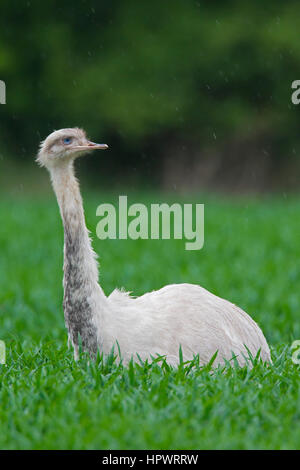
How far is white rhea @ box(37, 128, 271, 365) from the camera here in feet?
16.9

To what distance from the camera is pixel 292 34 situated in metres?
33.7

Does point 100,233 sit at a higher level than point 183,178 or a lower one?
lower

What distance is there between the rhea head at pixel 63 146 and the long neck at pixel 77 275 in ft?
0.35

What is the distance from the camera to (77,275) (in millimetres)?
5141

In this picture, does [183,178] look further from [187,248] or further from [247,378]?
[247,378]

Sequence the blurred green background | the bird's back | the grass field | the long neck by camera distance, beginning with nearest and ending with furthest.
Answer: the grass field, the long neck, the bird's back, the blurred green background

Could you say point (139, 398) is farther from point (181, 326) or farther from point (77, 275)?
point (77, 275)

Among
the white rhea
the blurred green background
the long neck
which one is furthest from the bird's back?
the blurred green background

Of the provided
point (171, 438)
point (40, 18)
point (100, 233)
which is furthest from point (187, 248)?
point (40, 18)

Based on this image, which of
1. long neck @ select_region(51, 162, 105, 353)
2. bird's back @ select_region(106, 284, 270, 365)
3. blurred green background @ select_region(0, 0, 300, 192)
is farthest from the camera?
blurred green background @ select_region(0, 0, 300, 192)

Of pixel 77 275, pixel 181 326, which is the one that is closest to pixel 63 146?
pixel 77 275

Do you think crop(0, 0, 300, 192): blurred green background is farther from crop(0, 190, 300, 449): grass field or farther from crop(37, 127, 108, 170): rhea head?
crop(37, 127, 108, 170): rhea head
